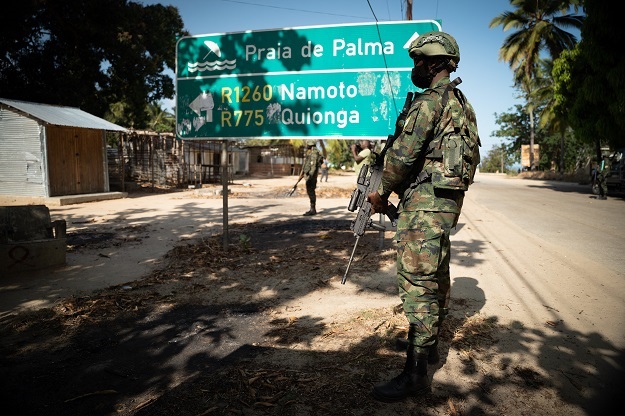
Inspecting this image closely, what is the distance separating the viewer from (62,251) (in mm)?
4840

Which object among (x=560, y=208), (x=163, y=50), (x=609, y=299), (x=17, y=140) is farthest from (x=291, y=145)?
(x=609, y=299)

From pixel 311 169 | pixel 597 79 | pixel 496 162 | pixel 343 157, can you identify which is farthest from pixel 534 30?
pixel 496 162


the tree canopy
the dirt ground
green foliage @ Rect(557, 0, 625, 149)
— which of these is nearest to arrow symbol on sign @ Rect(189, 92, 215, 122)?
the dirt ground

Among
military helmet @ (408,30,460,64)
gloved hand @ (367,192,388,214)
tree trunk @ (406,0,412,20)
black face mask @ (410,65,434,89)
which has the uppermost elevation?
tree trunk @ (406,0,412,20)

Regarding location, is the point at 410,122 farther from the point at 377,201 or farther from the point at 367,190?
the point at 367,190

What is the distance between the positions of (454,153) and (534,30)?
27382 mm

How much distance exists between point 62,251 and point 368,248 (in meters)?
4.45

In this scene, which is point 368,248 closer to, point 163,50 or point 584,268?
point 584,268

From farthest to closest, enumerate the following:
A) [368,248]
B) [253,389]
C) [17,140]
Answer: [17,140] → [368,248] → [253,389]

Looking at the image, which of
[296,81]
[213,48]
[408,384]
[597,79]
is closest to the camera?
[408,384]

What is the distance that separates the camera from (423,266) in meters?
2.18

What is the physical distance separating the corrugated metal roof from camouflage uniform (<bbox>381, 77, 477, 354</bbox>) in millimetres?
12963

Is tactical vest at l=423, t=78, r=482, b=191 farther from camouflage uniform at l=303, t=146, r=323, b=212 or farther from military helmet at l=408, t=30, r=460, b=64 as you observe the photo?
camouflage uniform at l=303, t=146, r=323, b=212

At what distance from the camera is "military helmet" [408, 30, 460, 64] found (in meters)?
2.33
